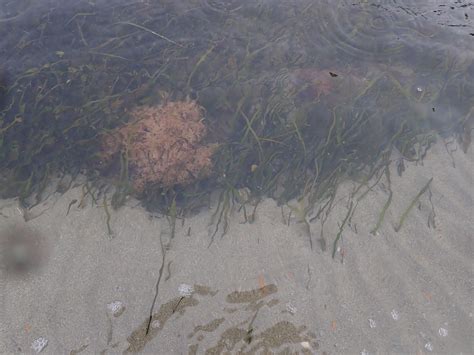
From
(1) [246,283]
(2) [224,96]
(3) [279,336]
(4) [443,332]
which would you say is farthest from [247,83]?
(4) [443,332]

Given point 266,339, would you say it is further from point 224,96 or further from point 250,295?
point 224,96

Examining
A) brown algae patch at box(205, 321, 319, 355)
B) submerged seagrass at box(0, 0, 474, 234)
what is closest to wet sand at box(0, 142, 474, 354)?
brown algae patch at box(205, 321, 319, 355)

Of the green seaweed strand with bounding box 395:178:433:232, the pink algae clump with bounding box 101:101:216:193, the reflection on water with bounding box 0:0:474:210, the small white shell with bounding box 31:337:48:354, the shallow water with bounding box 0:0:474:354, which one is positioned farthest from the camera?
the reflection on water with bounding box 0:0:474:210

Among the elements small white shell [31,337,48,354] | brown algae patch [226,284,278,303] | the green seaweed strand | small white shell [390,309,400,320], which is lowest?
small white shell [31,337,48,354]

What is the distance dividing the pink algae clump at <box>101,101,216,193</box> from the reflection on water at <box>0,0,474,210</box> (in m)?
0.05

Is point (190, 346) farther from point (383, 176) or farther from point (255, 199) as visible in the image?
point (383, 176)

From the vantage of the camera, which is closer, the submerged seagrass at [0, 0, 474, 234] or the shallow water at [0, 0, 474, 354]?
the shallow water at [0, 0, 474, 354]

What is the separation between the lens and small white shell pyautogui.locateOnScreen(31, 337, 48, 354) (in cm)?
240

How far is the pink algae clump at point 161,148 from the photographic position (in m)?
3.20

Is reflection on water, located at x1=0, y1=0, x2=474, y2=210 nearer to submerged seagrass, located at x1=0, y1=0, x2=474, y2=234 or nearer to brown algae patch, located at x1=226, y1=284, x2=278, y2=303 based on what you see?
submerged seagrass, located at x1=0, y1=0, x2=474, y2=234

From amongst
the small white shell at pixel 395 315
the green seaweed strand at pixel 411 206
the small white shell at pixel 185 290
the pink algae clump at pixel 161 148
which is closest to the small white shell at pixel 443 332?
the small white shell at pixel 395 315

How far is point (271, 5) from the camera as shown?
4504mm

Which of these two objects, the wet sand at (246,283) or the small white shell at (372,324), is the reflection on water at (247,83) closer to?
the wet sand at (246,283)

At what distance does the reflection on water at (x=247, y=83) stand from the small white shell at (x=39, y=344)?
116 centimetres
